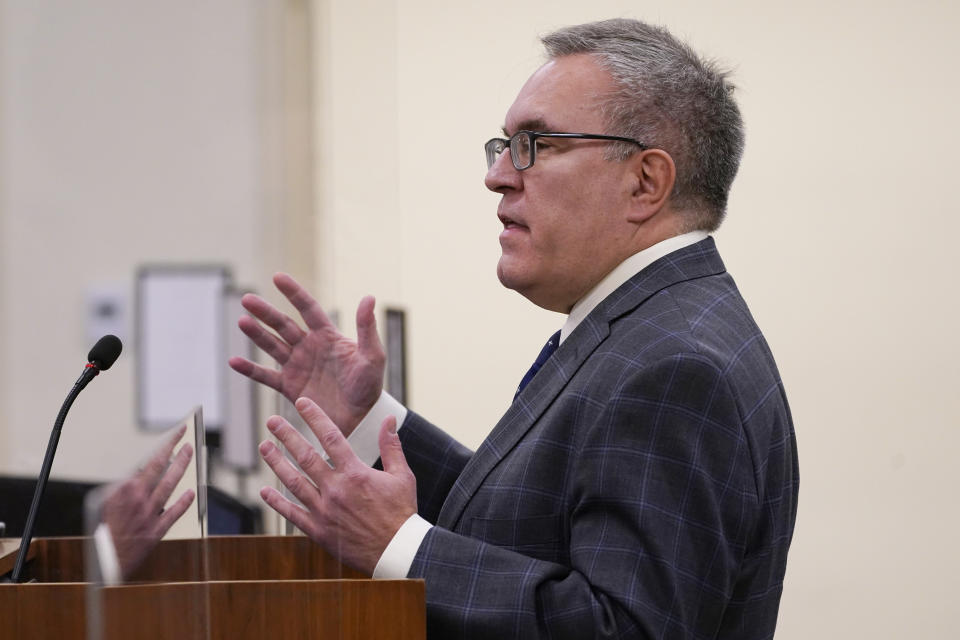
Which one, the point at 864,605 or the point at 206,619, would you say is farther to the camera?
the point at 864,605

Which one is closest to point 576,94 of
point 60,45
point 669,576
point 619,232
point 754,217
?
point 619,232

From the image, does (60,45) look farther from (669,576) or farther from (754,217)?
(669,576)

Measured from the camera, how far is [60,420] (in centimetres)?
124

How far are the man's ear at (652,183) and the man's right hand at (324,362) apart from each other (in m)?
0.43

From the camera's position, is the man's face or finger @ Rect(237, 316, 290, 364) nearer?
the man's face

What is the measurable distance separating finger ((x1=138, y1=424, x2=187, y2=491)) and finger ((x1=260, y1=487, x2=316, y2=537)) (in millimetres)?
183

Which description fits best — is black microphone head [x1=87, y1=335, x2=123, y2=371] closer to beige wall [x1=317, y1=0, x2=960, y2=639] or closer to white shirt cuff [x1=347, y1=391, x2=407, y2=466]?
white shirt cuff [x1=347, y1=391, x2=407, y2=466]

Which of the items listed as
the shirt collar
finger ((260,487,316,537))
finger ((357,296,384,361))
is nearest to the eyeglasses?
the shirt collar

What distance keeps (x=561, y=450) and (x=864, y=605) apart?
1935mm

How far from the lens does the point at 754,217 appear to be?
2957 mm

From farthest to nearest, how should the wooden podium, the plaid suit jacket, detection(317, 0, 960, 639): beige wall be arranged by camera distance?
detection(317, 0, 960, 639): beige wall → the plaid suit jacket → the wooden podium

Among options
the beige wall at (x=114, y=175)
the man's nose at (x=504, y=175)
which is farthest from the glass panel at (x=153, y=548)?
the beige wall at (x=114, y=175)

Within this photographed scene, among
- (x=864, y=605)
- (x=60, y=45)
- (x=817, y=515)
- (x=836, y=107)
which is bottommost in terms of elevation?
(x=864, y=605)

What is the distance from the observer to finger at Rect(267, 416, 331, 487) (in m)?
1.18
